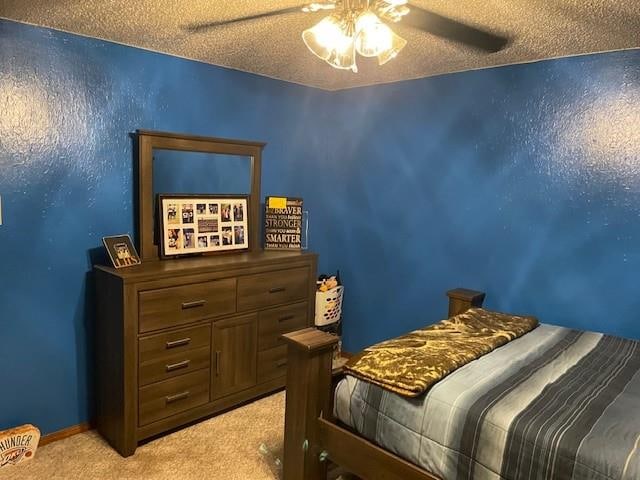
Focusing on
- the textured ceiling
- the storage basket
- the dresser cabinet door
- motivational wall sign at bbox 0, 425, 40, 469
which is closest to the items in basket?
the storage basket

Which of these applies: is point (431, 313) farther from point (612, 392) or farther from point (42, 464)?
point (42, 464)

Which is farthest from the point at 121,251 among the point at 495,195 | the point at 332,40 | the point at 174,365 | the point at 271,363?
the point at 495,195

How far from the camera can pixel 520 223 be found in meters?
2.77

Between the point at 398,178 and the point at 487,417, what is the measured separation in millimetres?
2067

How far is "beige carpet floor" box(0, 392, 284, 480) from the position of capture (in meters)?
2.22

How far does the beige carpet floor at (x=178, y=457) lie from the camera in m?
2.22

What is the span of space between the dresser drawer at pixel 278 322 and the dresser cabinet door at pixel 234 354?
0.05 metres

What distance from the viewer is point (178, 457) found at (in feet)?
7.75

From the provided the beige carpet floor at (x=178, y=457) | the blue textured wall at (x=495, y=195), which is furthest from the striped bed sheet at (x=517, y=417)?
the beige carpet floor at (x=178, y=457)

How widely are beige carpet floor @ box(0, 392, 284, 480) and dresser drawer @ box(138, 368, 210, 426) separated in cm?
16

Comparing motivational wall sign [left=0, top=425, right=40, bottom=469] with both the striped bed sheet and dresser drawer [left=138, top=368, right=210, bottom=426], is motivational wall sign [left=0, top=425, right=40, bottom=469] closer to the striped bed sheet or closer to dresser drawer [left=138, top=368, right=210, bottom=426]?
dresser drawer [left=138, top=368, right=210, bottom=426]

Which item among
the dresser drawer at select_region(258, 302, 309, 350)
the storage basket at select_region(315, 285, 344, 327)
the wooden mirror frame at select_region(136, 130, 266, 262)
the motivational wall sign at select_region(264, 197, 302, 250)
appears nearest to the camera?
the wooden mirror frame at select_region(136, 130, 266, 262)

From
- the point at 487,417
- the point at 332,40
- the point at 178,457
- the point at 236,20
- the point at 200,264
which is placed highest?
the point at 236,20

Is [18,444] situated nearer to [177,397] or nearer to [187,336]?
[177,397]
